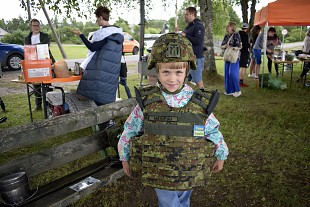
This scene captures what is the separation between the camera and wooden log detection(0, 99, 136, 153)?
206cm

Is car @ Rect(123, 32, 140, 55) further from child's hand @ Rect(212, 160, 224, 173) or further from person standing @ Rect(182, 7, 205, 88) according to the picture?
child's hand @ Rect(212, 160, 224, 173)

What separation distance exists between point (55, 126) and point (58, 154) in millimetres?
274

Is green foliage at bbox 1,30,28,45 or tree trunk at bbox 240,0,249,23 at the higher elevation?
tree trunk at bbox 240,0,249,23

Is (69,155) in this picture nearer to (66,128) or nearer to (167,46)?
(66,128)

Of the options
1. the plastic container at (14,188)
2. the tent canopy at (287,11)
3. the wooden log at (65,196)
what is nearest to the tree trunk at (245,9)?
the tent canopy at (287,11)

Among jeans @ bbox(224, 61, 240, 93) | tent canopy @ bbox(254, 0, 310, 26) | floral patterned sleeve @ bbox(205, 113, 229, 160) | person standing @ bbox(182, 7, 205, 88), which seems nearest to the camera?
floral patterned sleeve @ bbox(205, 113, 229, 160)

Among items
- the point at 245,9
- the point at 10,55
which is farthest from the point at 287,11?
the point at 10,55

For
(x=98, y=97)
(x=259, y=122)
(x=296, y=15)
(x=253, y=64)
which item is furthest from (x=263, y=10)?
(x=98, y=97)

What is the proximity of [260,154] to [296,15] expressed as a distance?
513 cm

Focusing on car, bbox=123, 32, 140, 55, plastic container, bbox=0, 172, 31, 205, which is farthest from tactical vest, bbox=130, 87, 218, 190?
car, bbox=123, 32, 140, 55

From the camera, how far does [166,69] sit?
163 cm

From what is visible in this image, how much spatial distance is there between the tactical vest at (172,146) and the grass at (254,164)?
4.18 feet

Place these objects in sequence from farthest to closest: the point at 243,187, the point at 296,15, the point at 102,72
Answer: the point at 296,15, the point at 102,72, the point at 243,187

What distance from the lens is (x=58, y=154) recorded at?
2.44 m
